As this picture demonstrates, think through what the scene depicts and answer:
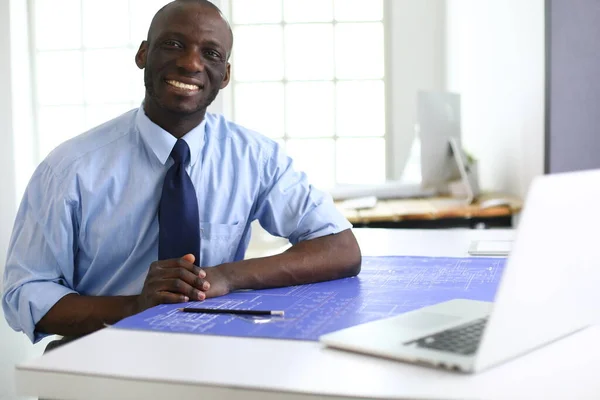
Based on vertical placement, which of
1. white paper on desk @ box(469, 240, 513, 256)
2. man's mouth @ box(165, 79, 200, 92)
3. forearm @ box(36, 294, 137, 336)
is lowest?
forearm @ box(36, 294, 137, 336)

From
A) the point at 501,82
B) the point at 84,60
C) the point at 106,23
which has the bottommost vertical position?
the point at 501,82

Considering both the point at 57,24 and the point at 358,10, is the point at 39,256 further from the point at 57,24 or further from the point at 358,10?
the point at 57,24

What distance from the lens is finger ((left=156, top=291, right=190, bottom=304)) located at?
1.54 metres

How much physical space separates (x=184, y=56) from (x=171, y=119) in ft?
0.51

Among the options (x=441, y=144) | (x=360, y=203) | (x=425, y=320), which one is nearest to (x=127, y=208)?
(x=425, y=320)

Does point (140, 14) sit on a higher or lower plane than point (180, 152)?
higher

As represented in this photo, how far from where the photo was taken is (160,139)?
190 centimetres

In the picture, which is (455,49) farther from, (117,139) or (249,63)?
(117,139)

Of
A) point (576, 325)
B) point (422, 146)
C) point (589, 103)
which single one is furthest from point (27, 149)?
point (576, 325)

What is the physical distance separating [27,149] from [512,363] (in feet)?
16.0

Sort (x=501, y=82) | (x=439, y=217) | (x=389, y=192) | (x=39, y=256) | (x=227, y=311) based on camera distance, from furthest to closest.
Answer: (x=389, y=192), (x=501, y=82), (x=439, y=217), (x=39, y=256), (x=227, y=311)

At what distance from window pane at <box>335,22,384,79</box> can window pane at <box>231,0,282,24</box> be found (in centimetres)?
42

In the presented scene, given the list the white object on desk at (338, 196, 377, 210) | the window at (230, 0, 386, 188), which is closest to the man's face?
the white object on desk at (338, 196, 377, 210)

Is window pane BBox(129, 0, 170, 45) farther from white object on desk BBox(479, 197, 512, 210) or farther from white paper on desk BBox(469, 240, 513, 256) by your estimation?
white paper on desk BBox(469, 240, 513, 256)
